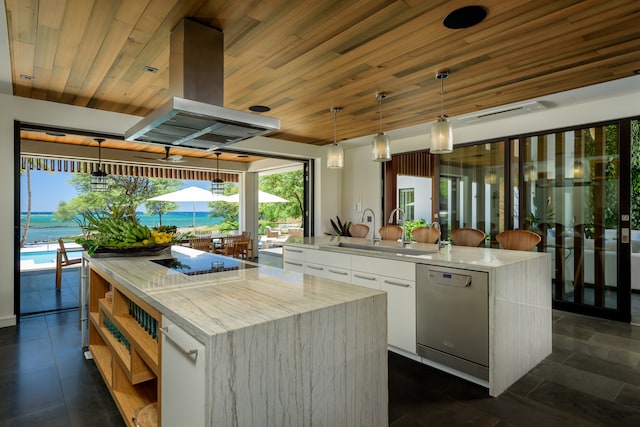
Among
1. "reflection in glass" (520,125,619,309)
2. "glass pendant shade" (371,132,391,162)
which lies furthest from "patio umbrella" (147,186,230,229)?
"reflection in glass" (520,125,619,309)

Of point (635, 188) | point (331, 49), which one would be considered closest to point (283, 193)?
point (635, 188)

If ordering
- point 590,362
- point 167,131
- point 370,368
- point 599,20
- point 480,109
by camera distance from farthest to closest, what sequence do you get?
point 480,109, point 590,362, point 167,131, point 599,20, point 370,368

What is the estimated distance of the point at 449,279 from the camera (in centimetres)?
231

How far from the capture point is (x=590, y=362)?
8.56ft

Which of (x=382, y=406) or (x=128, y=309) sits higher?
(x=128, y=309)

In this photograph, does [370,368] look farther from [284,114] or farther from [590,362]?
[284,114]

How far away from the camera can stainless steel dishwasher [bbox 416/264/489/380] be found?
216cm

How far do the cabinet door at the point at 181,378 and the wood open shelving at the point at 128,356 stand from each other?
116 millimetres

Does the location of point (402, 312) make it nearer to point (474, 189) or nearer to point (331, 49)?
point (331, 49)

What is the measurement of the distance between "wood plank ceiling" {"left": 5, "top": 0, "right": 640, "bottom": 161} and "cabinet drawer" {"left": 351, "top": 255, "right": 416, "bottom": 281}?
1.60 m

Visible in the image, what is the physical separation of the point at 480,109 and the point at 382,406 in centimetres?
370

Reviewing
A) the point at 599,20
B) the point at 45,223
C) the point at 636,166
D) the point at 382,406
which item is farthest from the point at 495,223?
the point at 45,223

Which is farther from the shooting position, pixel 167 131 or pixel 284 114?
pixel 284 114

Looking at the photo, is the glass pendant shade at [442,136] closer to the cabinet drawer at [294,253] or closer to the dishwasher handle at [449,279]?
the dishwasher handle at [449,279]
